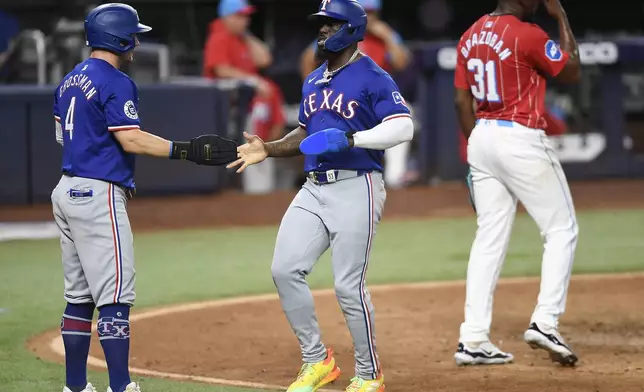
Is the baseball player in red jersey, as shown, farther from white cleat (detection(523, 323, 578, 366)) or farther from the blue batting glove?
the blue batting glove

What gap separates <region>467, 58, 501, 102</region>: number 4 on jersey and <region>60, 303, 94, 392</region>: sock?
7.70ft

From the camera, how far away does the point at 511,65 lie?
21.4ft

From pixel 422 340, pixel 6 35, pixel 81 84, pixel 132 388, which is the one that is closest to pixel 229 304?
pixel 422 340

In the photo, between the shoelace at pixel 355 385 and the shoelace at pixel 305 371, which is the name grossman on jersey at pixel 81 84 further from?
the shoelace at pixel 355 385

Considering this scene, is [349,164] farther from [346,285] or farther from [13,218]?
[13,218]

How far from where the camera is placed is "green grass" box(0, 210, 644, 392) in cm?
848

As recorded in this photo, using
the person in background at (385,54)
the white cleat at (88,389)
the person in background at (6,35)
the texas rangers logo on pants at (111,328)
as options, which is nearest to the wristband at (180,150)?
the texas rangers logo on pants at (111,328)

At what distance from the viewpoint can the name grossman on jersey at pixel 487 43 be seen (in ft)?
21.4

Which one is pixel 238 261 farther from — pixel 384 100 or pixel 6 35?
pixel 6 35

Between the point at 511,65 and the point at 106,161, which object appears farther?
the point at 511,65

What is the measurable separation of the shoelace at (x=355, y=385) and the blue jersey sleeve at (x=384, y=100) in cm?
118

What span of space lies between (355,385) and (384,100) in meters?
1.29

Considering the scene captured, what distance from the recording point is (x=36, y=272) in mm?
9922

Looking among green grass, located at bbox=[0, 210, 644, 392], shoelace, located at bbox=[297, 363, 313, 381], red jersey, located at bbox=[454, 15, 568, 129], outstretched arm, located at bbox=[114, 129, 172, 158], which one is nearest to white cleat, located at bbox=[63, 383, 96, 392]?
green grass, located at bbox=[0, 210, 644, 392]
